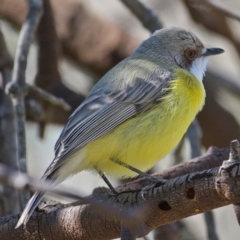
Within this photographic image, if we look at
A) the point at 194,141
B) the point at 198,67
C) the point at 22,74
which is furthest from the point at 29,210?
the point at 198,67

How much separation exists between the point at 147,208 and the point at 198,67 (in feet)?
8.27

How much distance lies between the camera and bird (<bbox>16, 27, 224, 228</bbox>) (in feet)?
13.5

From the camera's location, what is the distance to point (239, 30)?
963 cm

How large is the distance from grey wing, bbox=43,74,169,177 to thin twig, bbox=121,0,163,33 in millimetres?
1371

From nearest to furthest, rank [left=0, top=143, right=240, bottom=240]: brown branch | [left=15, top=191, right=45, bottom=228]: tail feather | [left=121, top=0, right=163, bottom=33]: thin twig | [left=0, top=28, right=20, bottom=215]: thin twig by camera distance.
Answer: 1. [left=0, top=143, right=240, bottom=240]: brown branch
2. [left=15, top=191, right=45, bottom=228]: tail feather
3. [left=0, top=28, right=20, bottom=215]: thin twig
4. [left=121, top=0, right=163, bottom=33]: thin twig

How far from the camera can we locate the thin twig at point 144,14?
19.1ft

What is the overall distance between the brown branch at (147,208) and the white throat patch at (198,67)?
1.77 metres

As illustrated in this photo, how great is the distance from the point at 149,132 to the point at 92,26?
3042 mm

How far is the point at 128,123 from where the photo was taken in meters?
4.23

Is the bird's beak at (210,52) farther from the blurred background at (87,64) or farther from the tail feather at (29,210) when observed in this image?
the tail feather at (29,210)

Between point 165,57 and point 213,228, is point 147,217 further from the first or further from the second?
point 165,57

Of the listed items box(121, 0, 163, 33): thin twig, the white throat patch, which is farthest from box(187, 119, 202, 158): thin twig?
box(121, 0, 163, 33): thin twig

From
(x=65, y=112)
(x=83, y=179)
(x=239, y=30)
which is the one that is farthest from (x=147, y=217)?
(x=239, y=30)

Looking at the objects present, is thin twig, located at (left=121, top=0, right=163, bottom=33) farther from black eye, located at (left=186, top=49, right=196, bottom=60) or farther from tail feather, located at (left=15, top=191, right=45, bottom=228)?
tail feather, located at (left=15, top=191, right=45, bottom=228)
